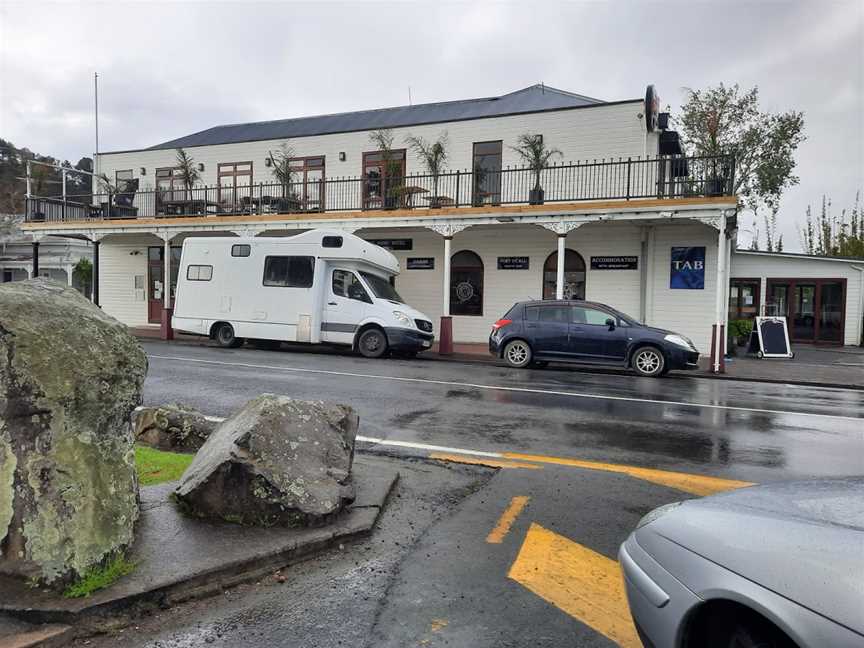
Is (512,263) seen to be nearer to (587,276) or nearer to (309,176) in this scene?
(587,276)

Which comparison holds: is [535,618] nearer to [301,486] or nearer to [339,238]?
[301,486]

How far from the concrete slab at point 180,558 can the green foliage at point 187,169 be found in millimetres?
21878

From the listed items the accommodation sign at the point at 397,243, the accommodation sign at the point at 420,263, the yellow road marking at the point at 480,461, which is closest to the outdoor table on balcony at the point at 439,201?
the accommodation sign at the point at 397,243

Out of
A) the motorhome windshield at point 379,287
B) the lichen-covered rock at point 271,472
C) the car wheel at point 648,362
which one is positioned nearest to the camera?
the lichen-covered rock at point 271,472

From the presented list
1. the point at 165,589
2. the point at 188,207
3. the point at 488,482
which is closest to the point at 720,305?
the point at 488,482

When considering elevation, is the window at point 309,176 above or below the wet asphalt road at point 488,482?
above

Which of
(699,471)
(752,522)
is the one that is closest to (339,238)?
(699,471)

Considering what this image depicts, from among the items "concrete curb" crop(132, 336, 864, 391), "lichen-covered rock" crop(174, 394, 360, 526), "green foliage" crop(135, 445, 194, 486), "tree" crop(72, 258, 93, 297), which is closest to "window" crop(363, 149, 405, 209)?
"concrete curb" crop(132, 336, 864, 391)

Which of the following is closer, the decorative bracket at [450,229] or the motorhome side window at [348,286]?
the motorhome side window at [348,286]

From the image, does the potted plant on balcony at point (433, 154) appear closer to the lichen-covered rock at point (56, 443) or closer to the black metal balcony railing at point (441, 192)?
the black metal balcony railing at point (441, 192)

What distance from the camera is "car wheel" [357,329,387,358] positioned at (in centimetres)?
1572

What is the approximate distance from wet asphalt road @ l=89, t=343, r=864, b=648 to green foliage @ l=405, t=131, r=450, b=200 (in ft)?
29.4

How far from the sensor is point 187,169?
2417 cm

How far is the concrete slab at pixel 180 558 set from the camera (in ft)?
9.95
